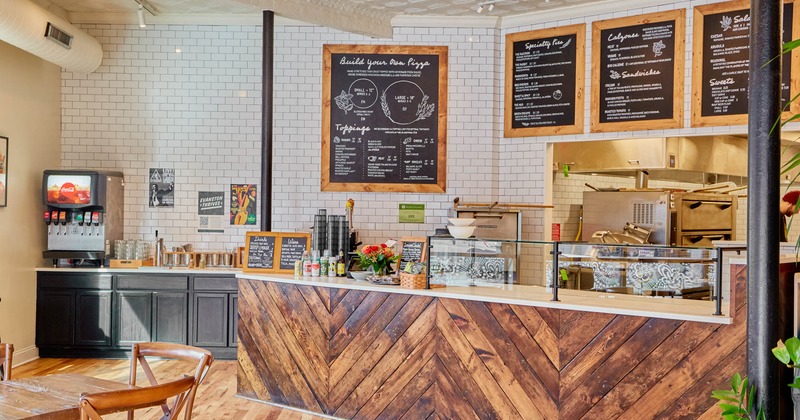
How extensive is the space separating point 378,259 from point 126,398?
287cm

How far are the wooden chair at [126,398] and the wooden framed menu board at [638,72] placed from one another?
16.9 feet

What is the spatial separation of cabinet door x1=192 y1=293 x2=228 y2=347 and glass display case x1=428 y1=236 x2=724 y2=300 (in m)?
2.94

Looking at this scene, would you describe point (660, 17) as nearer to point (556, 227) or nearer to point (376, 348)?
point (556, 227)

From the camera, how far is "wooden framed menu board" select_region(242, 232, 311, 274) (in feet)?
19.6

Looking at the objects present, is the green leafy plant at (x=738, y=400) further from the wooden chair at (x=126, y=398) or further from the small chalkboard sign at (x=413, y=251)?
the small chalkboard sign at (x=413, y=251)

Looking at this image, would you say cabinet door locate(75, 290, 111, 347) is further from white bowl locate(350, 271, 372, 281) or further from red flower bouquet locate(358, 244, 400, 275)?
red flower bouquet locate(358, 244, 400, 275)

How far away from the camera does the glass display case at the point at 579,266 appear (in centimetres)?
407

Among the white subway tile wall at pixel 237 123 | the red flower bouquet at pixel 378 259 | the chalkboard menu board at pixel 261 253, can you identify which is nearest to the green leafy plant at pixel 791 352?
the red flower bouquet at pixel 378 259

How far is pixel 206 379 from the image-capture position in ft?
21.5

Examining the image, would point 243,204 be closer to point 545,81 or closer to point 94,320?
point 94,320

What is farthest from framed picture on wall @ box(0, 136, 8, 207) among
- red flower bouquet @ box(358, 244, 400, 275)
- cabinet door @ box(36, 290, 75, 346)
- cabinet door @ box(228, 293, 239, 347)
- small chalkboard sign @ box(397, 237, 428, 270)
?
small chalkboard sign @ box(397, 237, 428, 270)

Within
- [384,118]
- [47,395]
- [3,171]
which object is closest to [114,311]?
[3,171]

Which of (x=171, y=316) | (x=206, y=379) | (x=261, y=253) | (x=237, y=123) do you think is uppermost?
(x=237, y=123)

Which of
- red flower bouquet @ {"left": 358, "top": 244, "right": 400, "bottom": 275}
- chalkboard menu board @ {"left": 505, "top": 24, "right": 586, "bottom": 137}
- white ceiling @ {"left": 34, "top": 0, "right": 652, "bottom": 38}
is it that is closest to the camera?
red flower bouquet @ {"left": 358, "top": 244, "right": 400, "bottom": 275}
